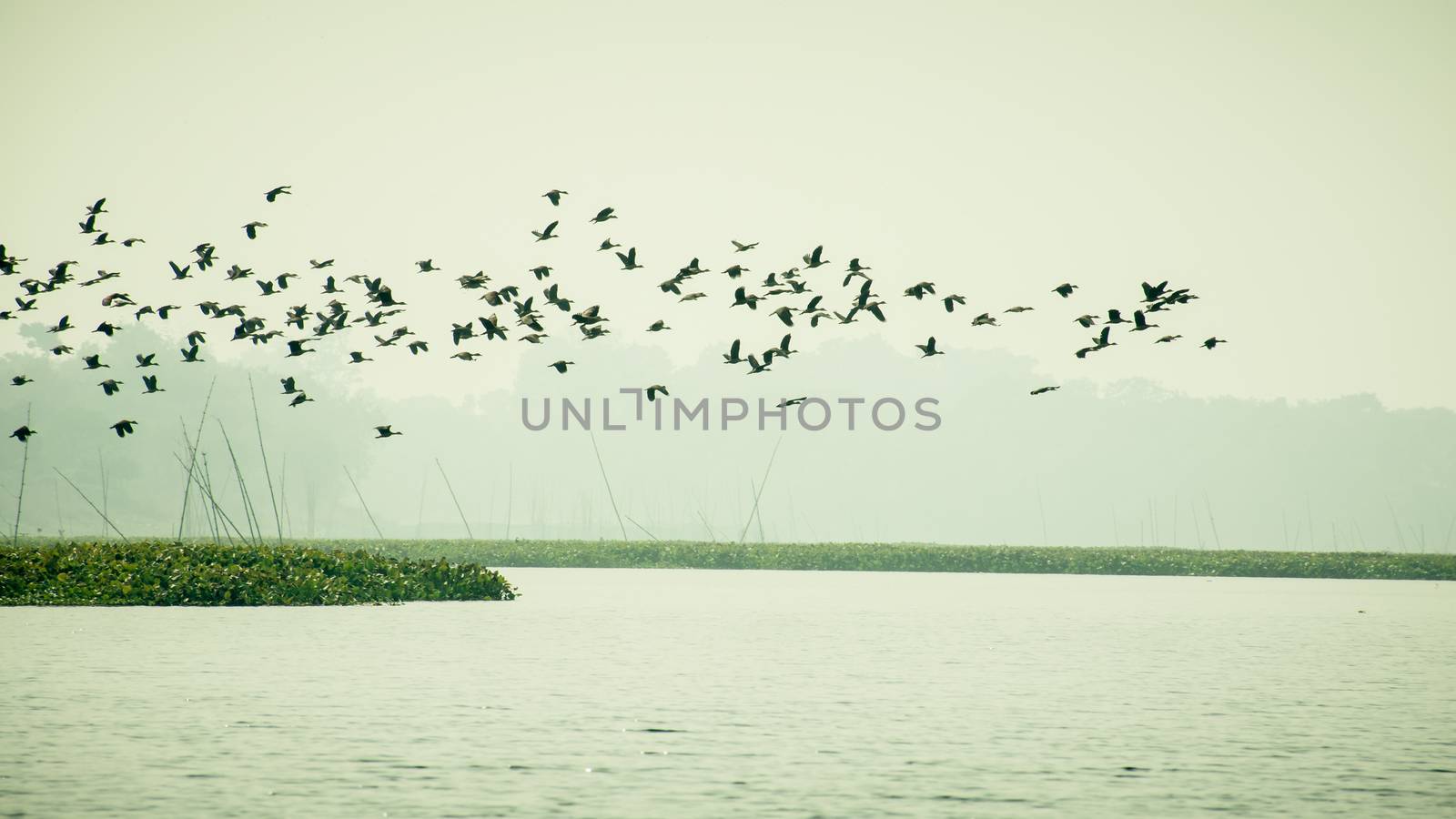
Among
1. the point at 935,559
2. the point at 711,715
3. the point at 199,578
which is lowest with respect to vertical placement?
the point at 711,715

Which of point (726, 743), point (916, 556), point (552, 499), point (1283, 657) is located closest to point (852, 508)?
point (552, 499)

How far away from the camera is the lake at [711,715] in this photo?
929 cm

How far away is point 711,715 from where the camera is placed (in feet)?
42.0

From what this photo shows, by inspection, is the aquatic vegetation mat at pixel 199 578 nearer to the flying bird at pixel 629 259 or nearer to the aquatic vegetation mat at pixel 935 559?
the flying bird at pixel 629 259

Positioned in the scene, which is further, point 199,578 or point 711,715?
point 199,578

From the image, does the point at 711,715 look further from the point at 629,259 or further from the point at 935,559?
the point at 935,559

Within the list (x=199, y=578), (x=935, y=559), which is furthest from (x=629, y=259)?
(x=935, y=559)

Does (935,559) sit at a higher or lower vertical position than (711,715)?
higher

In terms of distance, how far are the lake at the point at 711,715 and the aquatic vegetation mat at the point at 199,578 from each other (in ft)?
4.01

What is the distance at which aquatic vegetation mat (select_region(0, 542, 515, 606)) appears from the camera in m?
25.5

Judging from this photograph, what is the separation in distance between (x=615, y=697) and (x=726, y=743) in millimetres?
2820

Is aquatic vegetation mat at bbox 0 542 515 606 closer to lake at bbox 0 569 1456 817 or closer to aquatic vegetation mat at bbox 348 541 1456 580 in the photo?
lake at bbox 0 569 1456 817

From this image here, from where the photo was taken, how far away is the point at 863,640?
20.3 metres

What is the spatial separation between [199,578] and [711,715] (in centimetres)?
1581
